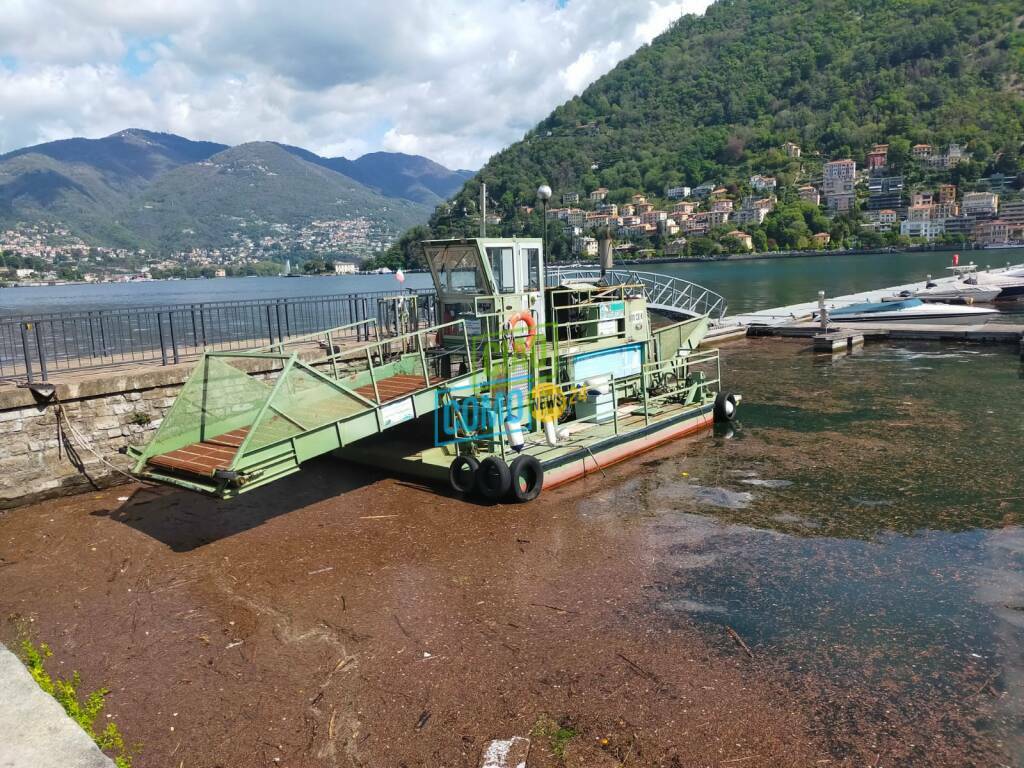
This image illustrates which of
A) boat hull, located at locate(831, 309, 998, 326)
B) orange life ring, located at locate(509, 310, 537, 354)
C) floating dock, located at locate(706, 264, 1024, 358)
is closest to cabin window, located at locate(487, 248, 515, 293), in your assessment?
orange life ring, located at locate(509, 310, 537, 354)

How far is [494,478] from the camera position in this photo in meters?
10.6

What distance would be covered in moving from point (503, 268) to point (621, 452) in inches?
155

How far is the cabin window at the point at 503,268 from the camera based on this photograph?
1300 centimetres

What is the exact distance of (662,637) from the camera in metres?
6.96

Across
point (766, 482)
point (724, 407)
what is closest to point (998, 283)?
point (724, 407)

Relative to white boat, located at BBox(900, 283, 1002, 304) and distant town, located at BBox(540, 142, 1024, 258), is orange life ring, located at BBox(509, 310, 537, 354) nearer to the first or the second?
white boat, located at BBox(900, 283, 1002, 304)

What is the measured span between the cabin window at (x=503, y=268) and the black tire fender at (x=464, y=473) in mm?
3525

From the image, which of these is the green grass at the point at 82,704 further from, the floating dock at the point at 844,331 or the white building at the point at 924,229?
the white building at the point at 924,229

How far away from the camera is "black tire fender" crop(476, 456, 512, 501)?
10609 millimetres

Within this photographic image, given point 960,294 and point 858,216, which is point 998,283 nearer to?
point 960,294

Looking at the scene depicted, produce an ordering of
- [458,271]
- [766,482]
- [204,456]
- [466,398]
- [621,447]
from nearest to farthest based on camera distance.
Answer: [204,456], [466,398], [766,482], [621,447], [458,271]

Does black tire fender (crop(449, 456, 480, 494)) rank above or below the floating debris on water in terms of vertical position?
above

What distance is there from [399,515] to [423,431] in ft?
9.05

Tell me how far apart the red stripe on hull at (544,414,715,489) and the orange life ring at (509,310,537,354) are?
7.04 ft
